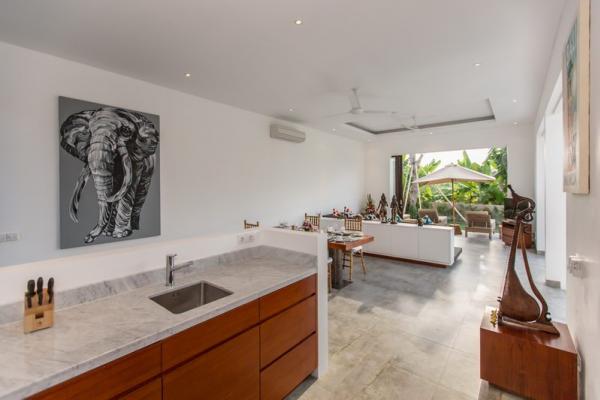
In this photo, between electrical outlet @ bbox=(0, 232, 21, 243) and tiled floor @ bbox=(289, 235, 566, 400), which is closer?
tiled floor @ bbox=(289, 235, 566, 400)

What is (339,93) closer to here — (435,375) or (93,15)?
(93,15)

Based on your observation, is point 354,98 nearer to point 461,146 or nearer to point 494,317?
point 494,317

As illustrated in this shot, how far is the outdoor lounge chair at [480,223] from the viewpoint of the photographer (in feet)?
26.9

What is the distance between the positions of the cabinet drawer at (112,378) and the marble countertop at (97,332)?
0.03m

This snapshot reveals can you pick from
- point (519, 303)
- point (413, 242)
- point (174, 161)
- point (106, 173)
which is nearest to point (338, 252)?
point (413, 242)

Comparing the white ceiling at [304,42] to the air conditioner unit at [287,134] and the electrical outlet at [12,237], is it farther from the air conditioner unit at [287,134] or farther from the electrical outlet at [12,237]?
the electrical outlet at [12,237]

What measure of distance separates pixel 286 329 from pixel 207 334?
70cm

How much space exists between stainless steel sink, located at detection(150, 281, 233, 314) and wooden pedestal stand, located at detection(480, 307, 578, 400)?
2055 mm

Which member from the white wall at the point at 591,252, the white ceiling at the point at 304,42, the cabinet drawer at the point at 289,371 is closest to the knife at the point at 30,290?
the cabinet drawer at the point at 289,371

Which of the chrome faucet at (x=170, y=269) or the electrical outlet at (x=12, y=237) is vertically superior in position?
the electrical outlet at (x=12, y=237)

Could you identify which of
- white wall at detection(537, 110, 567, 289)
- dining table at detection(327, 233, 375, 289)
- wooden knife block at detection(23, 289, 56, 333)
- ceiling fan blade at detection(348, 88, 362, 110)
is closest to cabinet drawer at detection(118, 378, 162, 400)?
wooden knife block at detection(23, 289, 56, 333)

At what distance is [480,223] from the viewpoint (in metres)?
8.34

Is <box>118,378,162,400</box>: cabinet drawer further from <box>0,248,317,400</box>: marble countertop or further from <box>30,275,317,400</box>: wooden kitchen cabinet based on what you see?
<box>0,248,317,400</box>: marble countertop

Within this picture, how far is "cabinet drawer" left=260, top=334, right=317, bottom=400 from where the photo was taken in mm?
1946
